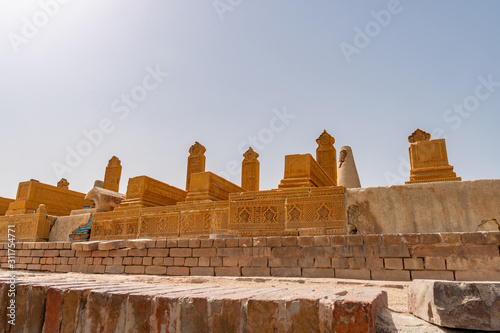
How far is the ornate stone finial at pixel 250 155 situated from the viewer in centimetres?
1589

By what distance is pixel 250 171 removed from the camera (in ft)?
51.0

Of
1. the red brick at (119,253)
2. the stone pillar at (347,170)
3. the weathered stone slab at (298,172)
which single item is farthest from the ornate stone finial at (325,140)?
the red brick at (119,253)

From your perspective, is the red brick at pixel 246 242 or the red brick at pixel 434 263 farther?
the red brick at pixel 246 242

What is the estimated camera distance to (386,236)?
17.1 ft

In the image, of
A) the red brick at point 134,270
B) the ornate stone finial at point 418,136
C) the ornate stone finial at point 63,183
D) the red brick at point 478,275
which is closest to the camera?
the red brick at point 478,275

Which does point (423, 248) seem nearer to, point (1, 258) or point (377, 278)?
point (377, 278)

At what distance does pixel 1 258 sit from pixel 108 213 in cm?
301

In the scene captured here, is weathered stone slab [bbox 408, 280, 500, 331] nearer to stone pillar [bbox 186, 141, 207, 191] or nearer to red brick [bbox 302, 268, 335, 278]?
red brick [bbox 302, 268, 335, 278]

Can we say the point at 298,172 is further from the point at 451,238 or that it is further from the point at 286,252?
the point at 451,238

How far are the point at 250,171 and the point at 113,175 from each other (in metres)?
8.70

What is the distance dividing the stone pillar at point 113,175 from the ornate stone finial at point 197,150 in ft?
16.3

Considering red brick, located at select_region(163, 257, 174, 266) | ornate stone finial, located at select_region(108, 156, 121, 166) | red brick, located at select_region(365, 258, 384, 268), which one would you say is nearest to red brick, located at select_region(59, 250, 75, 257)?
red brick, located at select_region(163, 257, 174, 266)

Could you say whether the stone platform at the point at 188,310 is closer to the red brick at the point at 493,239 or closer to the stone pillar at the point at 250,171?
the red brick at the point at 493,239

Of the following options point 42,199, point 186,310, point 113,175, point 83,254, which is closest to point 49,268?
point 83,254
